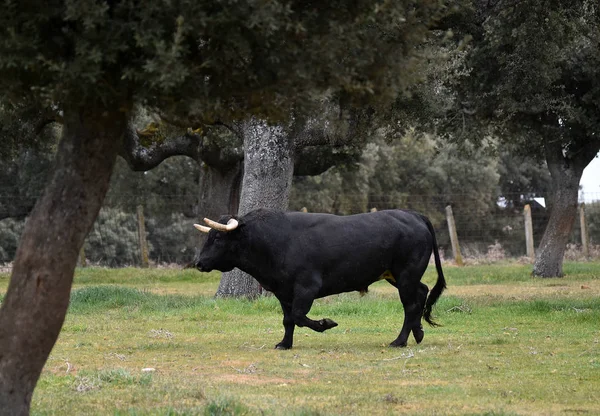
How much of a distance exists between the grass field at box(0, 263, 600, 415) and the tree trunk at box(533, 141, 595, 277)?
7.09 m

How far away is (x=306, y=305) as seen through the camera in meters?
13.4

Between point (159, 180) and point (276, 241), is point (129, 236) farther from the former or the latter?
point (276, 241)

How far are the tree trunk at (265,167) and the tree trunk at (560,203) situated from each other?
11.0 m

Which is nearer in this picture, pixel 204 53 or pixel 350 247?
pixel 204 53

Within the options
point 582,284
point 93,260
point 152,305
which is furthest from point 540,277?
point 93,260

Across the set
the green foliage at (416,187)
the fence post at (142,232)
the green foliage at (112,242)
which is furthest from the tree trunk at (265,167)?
the green foliage at (416,187)

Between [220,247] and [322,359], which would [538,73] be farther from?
[322,359]

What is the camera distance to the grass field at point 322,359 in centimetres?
888

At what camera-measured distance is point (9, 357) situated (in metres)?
7.34

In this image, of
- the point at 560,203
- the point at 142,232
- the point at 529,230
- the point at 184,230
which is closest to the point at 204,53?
the point at 560,203

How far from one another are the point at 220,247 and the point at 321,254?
4.43 feet

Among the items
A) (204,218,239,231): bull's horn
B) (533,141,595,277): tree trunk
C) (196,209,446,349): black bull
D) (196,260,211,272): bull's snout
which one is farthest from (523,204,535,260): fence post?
(204,218,239,231): bull's horn

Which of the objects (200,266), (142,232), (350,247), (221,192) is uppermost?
(221,192)

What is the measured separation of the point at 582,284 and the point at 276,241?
47.0ft
